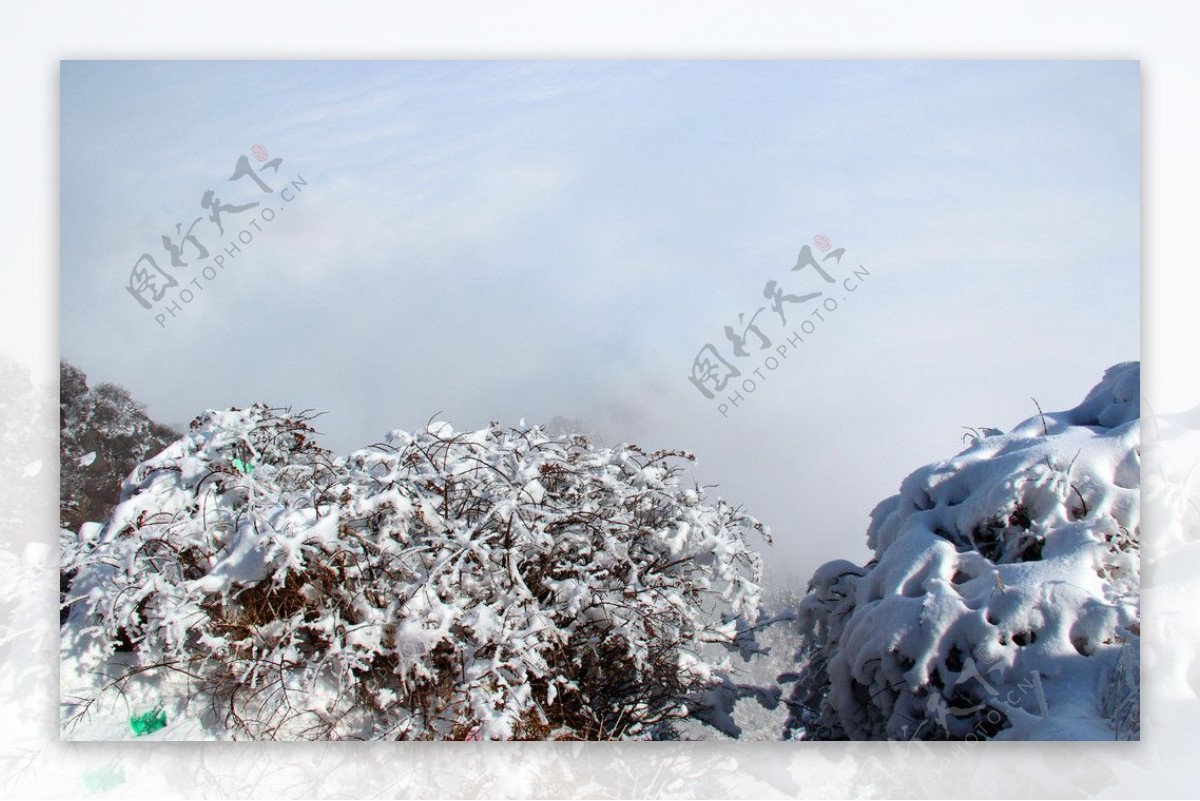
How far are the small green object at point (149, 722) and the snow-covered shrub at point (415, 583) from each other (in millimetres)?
141

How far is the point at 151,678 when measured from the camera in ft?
12.8

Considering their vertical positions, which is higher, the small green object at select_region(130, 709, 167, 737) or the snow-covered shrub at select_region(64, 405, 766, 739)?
the snow-covered shrub at select_region(64, 405, 766, 739)

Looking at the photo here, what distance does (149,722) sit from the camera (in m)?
3.92

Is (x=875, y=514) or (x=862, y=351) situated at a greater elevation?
(x=862, y=351)

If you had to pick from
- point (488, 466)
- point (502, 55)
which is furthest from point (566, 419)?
point (502, 55)

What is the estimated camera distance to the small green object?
154 inches

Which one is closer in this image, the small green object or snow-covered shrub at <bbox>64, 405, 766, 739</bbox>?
snow-covered shrub at <bbox>64, 405, 766, 739</bbox>

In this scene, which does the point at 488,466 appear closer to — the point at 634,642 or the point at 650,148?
the point at 634,642

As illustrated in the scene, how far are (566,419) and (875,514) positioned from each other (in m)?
1.02

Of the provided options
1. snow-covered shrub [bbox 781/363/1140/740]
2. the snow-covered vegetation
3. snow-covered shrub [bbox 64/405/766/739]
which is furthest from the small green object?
snow-covered shrub [bbox 781/363/1140/740]

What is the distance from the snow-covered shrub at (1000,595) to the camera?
12.4 feet

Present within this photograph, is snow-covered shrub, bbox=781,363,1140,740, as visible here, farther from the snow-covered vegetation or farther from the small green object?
the small green object

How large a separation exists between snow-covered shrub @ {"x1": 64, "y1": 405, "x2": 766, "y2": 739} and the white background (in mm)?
155

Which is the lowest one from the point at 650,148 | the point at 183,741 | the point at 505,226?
the point at 183,741
